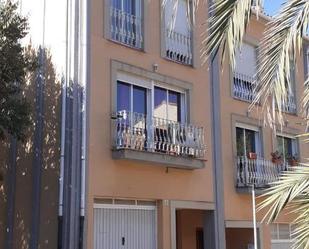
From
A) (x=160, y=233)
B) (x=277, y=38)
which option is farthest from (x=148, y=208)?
(x=277, y=38)

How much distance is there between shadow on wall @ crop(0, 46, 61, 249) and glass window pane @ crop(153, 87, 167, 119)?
3282 millimetres

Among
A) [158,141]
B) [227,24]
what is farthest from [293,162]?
[227,24]

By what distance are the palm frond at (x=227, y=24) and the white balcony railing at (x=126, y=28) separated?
913 cm

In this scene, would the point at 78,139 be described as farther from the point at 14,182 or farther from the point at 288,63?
the point at 288,63

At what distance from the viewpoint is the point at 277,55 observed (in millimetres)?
7469

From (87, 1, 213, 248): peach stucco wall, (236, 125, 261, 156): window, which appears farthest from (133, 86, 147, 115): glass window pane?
(236, 125, 261, 156): window

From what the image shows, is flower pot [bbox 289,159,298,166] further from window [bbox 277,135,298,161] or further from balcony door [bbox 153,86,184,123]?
balcony door [bbox 153,86,184,123]

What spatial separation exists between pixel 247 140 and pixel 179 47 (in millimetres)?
4888

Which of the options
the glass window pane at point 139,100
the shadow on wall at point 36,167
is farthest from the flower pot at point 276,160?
the shadow on wall at point 36,167

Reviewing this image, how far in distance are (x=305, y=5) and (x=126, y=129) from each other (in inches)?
353

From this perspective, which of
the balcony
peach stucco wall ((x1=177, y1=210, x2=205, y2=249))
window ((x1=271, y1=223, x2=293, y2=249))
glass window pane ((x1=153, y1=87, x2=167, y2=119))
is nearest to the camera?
the balcony

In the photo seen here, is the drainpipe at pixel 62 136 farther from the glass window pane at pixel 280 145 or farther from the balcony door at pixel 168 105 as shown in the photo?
the glass window pane at pixel 280 145

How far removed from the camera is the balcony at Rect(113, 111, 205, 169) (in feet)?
50.4

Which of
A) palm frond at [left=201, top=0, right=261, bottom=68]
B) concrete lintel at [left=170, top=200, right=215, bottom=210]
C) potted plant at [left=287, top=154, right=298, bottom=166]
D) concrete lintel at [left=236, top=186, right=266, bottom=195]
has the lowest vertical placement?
concrete lintel at [left=170, top=200, right=215, bottom=210]
